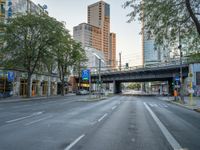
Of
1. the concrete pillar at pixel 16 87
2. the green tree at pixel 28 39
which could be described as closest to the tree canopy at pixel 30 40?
the green tree at pixel 28 39

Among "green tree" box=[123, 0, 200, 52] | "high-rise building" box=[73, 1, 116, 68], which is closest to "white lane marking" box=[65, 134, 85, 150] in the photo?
"green tree" box=[123, 0, 200, 52]

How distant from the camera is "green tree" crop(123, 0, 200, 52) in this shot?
14211 mm

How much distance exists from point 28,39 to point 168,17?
2977cm

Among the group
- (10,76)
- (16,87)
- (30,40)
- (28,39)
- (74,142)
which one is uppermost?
(28,39)

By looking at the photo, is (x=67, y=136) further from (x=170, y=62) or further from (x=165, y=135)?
(x=170, y=62)

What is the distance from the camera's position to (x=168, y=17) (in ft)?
47.9

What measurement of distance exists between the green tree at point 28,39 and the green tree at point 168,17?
84.6 ft

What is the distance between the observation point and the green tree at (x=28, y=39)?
37000mm

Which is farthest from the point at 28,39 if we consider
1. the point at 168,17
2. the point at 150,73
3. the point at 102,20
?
the point at 102,20

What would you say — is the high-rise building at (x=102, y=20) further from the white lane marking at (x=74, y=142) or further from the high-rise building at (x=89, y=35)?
the white lane marking at (x=74, y=142)

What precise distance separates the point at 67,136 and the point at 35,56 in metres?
32.5

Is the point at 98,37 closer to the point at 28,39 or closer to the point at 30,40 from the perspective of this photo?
the point at 28,39

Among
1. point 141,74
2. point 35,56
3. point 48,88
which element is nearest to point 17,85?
point 35,56

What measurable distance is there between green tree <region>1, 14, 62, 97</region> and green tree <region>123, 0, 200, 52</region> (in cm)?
2579
